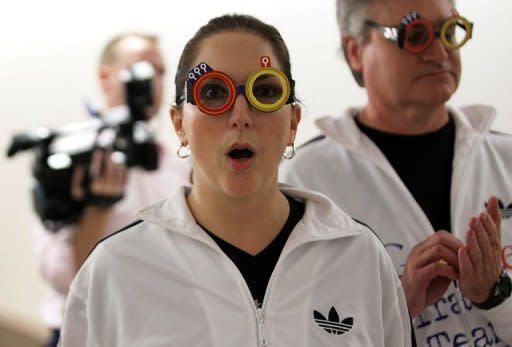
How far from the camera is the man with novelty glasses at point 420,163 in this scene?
4.32 feet

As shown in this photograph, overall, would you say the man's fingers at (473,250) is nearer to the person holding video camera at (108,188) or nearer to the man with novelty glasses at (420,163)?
the man with novelty glasses at (420,163)

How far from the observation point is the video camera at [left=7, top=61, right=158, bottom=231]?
184 cm

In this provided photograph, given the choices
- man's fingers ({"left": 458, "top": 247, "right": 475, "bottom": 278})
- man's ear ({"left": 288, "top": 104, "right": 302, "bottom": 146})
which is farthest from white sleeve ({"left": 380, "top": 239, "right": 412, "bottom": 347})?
man's ear ({"left": 288, "top": 104, "right": 302, "bottom": 146})

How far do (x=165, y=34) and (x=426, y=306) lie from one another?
1.61m

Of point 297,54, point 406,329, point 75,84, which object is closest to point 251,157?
point 406,329

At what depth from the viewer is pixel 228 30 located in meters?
1.06

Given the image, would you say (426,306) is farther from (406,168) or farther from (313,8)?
(313,8)

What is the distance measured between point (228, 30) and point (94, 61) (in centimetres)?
175

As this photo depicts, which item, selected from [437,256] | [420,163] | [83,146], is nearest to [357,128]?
[420,163]

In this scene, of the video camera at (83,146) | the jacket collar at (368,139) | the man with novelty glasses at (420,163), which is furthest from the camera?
the video camera at (83,146)

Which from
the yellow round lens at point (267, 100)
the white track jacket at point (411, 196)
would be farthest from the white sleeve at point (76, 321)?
the white track jacket at point (411, 196)

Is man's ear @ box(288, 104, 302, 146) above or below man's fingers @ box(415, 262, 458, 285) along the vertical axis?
above

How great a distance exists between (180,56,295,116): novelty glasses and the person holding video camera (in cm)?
90

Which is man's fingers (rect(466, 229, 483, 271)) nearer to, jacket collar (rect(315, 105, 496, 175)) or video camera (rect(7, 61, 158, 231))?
jacket collar (rect(315, 105, 496, 175))
